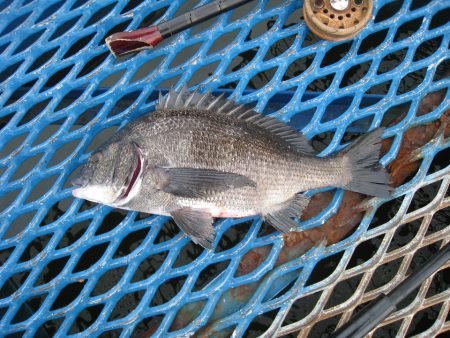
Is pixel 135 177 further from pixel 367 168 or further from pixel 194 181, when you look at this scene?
pixel 367 168

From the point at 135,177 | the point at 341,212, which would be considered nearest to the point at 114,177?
the point at 135,177

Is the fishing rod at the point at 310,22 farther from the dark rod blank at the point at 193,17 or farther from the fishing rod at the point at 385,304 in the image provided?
the fishing rod at the point at 385,304

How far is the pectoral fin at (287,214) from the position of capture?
2.60 metres

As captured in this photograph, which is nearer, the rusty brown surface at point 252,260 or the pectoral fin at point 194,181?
the pectoral fin at point 194,181

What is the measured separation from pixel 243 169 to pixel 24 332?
2005 millimetres

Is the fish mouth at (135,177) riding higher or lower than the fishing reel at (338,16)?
lower

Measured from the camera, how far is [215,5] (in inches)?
108

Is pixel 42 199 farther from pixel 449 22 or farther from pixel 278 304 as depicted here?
pixel 449 22

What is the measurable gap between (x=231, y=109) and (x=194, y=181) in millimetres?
576

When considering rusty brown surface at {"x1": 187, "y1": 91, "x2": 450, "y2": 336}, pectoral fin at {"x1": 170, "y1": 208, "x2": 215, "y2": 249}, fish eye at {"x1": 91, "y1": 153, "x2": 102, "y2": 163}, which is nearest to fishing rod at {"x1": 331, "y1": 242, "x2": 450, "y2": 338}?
rusty brown surface at {"x1": 187, "y1": 91, "x2": 450, "y2": 336}

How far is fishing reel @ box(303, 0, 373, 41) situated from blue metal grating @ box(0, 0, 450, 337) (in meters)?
0.22

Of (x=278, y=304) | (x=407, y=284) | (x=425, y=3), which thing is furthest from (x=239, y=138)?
(x=425, y=3)

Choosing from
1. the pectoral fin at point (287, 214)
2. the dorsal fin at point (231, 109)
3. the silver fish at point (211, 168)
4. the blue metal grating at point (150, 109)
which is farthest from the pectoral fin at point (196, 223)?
the dorsal fin at point (231, 109)

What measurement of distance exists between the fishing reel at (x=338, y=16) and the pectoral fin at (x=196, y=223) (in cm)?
155
